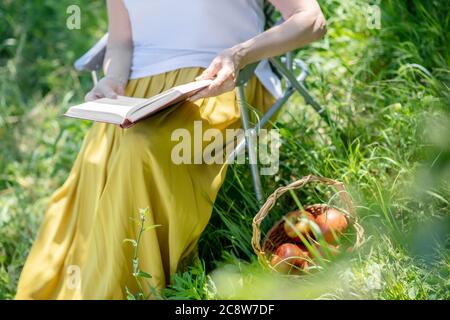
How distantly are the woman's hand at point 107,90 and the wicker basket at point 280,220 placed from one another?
0.66 m

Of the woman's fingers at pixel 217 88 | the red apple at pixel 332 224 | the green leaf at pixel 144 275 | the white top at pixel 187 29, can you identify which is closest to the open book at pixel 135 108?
the woman's fingers at pixel 217 88

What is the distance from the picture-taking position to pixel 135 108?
2217 mm

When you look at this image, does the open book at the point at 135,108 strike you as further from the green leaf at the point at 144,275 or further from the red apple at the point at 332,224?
the red apple at the point at 332,224

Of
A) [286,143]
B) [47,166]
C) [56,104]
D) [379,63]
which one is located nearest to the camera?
[286,143]

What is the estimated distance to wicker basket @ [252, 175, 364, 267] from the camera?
2252 mm

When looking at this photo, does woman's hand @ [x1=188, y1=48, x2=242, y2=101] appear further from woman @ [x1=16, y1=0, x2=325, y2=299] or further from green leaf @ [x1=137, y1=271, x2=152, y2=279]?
green leaf @ [x1=137, y1=271, x2=152, y2=279]

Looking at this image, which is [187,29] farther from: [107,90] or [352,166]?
[352,166]

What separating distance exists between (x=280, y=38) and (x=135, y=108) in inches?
Result: 20.5

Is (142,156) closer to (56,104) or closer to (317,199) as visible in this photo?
(317,199)

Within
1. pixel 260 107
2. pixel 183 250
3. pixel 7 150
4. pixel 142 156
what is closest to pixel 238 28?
pixel 260 107

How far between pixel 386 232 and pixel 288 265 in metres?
0.34

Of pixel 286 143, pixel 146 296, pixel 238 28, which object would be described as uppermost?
pixel 238 28

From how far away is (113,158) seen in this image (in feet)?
8.28

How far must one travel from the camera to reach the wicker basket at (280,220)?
2252 millimetres
